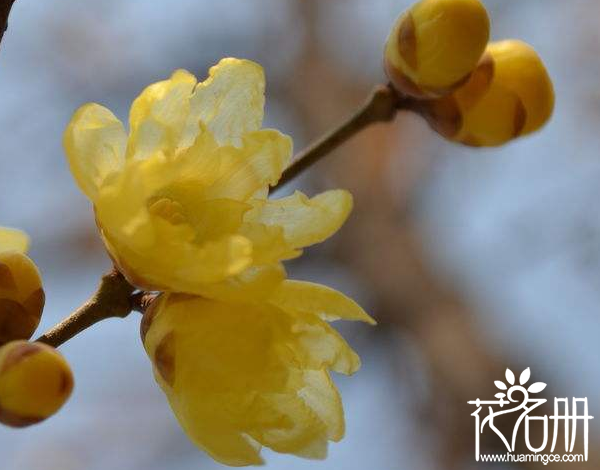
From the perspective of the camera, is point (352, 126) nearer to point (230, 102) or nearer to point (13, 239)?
point (230, 102)

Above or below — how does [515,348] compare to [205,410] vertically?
above

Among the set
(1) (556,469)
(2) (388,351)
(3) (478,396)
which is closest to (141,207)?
(1) (556,469)

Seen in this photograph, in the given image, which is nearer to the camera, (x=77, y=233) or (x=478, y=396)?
(x=478, y=396)

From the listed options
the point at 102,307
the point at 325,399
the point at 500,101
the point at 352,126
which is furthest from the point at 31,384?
the point at 500,101

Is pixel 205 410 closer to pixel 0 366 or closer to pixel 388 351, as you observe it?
pixel 0 366

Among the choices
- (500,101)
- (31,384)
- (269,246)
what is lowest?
(31,384)

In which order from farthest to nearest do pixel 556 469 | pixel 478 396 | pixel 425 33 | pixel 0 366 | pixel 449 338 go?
pixel 449 338 < pixel 478 396 < pixel 556 469 < pixel 425 33 < pixel 0 366

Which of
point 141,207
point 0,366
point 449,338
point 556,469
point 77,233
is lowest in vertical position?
point 0,366
